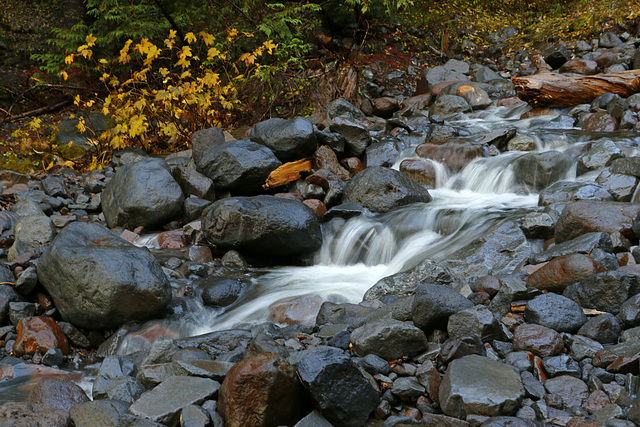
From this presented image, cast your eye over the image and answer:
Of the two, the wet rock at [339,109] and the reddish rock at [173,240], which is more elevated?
the wet rock at [339,109]

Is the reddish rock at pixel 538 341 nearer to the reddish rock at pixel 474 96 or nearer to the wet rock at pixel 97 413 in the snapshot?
the wet rock at pixel 97 413

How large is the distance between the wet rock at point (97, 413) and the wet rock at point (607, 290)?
2.93 meters

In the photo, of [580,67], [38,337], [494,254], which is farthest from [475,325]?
[580,67]

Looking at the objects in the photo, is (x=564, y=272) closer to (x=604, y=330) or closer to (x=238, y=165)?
(x=604, y=330)

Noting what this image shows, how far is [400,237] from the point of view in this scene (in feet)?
19.7

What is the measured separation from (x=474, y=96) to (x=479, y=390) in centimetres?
921

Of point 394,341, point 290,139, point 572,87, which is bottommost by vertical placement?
point 290,139

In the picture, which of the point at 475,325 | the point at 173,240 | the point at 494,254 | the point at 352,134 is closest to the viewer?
the point at 475,325

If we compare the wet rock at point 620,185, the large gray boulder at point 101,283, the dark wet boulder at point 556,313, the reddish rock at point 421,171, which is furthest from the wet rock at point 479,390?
the reddish rock at point 421,171

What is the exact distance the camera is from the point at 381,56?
13.1m

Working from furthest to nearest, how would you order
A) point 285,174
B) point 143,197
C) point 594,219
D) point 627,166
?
point 285,174
point 143,197
point 627,166
point 594,219

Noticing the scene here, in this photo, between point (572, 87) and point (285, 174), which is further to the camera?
point (572, 87)

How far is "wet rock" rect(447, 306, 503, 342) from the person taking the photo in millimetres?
3156

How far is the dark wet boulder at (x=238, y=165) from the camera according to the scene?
7.11 metres
